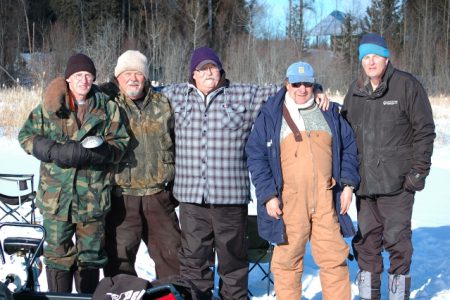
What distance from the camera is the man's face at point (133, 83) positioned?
328 centimetres

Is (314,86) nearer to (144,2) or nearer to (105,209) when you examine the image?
(105,209)

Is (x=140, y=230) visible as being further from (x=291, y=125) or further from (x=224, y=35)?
(x=224, y=35)

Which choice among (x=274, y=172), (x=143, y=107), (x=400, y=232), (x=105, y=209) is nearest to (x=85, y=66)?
(x=143, y=107)

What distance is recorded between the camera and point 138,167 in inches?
130

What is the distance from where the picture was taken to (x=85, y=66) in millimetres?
3066

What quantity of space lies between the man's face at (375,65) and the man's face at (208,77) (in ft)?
2.86

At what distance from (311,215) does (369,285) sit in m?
0.71

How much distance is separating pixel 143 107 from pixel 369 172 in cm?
141

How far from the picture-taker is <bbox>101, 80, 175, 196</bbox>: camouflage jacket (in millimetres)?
3289

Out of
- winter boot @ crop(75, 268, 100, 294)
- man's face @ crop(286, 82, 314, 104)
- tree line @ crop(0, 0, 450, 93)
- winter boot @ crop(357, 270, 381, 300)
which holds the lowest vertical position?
winter boot @ crop(357, 270, 381, 300)

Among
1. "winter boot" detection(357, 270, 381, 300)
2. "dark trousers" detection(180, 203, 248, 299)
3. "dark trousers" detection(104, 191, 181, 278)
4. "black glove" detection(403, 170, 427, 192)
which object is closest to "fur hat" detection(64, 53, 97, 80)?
"dark trousers" detection(104, 191, 181, 278)

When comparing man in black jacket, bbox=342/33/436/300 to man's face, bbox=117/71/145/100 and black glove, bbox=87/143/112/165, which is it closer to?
man's face, bbox=117/71/145/100

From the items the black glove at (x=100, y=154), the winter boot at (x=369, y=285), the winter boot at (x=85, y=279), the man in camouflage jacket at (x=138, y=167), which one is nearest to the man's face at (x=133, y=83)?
the man in camouflage jacket at (x=138, y=167)

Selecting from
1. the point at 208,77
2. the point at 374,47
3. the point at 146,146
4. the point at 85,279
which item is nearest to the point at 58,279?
the point at 85,279
